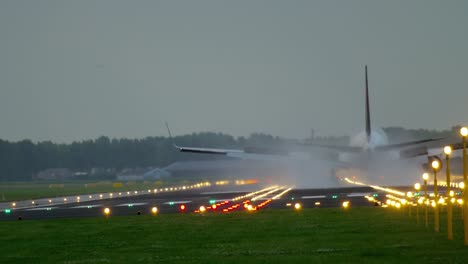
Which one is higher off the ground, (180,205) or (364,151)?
(364,151)

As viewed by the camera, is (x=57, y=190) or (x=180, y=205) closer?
(x=180, y=205)

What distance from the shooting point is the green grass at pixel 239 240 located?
22578 millimetres

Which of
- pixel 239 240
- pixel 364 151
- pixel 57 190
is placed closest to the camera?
pixel 239 240

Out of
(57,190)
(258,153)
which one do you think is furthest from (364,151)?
(57,190)

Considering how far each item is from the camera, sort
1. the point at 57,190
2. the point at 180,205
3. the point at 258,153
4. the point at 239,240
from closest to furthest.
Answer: the point at 239,240
the point at 180,205
the point at 258,153
the point at 57,190

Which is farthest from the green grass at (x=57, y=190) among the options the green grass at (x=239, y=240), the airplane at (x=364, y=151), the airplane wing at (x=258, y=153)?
the green grass at (x=239, y=240)

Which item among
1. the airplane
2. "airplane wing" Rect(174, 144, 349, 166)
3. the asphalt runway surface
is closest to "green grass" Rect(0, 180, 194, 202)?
"airplane wing" Rect(174, 144, 349, 166)

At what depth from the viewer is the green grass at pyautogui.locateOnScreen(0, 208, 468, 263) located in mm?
22578

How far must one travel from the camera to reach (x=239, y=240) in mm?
27906

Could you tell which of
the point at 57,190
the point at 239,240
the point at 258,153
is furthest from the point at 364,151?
the point at 239,240

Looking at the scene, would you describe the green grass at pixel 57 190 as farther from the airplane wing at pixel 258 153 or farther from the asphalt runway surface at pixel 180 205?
the asphalt runway surface at pixel 180 205

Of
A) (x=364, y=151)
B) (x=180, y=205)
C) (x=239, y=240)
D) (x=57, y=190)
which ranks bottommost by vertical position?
(x=239, y=240)

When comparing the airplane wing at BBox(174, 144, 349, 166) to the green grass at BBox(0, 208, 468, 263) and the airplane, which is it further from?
the green grass at BBox(0, 208, 468, 263)

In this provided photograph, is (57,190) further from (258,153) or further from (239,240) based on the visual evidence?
(239,240)
